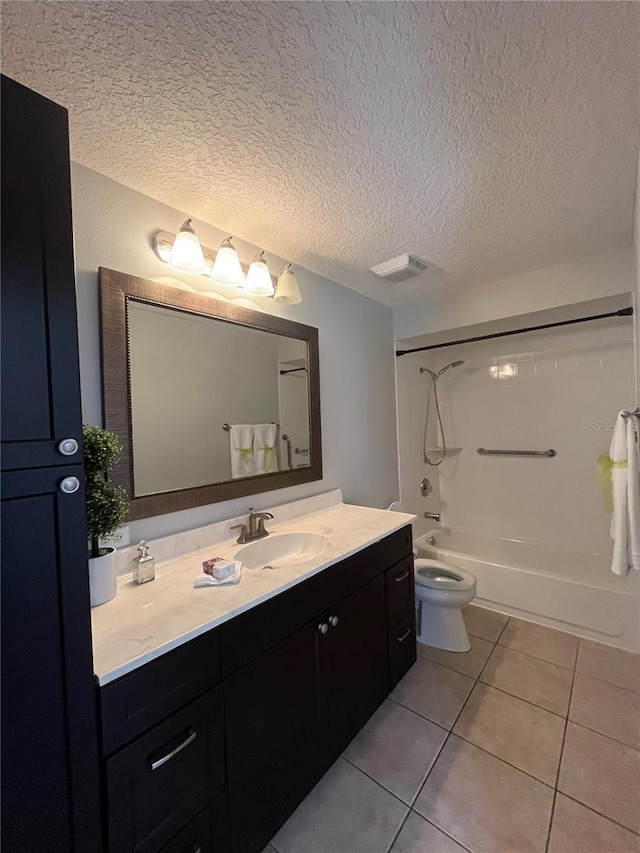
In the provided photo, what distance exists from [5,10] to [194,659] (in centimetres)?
157

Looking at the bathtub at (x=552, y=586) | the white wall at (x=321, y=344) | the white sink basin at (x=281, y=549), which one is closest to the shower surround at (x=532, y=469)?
the bathtub at (x=552, y=586)

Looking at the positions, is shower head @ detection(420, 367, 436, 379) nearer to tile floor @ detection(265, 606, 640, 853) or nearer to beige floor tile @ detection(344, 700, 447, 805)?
tile floor @ detection(265, 606, 640, 853)

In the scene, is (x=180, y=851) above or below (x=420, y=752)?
above

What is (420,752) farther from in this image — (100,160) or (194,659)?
(100,160)

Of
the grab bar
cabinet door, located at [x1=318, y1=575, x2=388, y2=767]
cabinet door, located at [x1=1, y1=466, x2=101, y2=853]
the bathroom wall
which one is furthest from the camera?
the grab bar

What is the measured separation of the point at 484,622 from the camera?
2383 millimetres

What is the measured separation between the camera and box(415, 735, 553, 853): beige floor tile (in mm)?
1124

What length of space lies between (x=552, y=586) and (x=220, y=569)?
7.49 ft

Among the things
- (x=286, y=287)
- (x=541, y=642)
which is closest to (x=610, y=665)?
(x=541, y=642)

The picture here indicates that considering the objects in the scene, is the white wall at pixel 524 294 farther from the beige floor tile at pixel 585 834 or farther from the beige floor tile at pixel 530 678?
the beige floor tile at pixel 585 834

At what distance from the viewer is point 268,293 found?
1688mm

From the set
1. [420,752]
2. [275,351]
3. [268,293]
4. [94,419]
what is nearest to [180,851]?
[420,752]

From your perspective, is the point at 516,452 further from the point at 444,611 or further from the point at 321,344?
the point at 321,344

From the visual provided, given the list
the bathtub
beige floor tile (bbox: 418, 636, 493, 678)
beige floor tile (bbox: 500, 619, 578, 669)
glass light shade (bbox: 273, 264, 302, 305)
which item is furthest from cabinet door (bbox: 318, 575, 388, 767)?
glass light shade (bbox: 273, 264, 302, 305)
